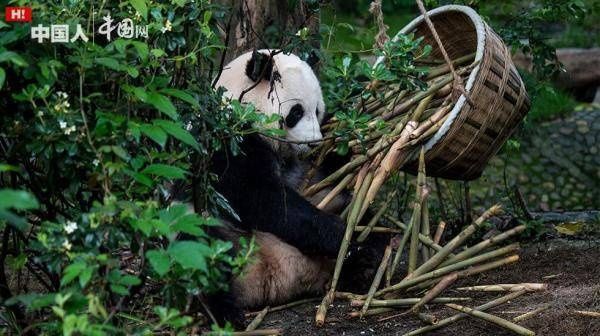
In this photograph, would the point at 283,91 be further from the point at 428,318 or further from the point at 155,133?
the point at 155,133

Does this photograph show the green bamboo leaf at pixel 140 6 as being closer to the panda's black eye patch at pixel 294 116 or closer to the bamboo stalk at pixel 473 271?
the panda's black eye patch at pixel 294 116

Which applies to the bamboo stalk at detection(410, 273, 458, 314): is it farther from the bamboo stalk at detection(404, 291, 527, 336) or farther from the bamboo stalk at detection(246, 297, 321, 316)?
the bamboo stalk at detection(246, 297, 321, 316)

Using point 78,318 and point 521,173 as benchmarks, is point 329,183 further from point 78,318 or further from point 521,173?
point 521,173

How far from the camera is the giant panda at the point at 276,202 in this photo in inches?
155

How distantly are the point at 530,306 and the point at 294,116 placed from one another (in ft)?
4.49

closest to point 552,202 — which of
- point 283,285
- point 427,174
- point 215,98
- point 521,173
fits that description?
point 521,173

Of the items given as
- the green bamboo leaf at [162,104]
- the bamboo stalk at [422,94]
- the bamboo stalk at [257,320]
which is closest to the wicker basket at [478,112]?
the bamboo stalk at [422,94]

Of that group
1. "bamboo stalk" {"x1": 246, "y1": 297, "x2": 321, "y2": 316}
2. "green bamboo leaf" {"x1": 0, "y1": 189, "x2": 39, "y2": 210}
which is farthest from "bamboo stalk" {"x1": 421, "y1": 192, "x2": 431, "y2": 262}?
"green bamboo leaf" {"x1": 0, "y1": 189, "x2": 39, "y2": 210}

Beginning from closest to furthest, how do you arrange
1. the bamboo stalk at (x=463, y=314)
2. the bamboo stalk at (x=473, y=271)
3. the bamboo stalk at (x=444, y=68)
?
the bamboo stalk at (x=463, y=314) < the bamboo stalk at (x=473, y=271) < the bamboo stalk at (x=444, y=68)

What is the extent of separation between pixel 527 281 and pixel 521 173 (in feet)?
11.7

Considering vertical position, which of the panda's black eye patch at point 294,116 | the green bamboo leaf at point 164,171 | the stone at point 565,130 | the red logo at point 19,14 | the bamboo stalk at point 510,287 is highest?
Result: the red logo at point 19,14

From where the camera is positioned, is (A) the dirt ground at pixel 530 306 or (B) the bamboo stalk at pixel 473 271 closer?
(A) the dirt ground at pixel 530 306

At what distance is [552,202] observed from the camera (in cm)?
725

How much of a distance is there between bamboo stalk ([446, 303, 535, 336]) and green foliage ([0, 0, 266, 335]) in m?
1.08
